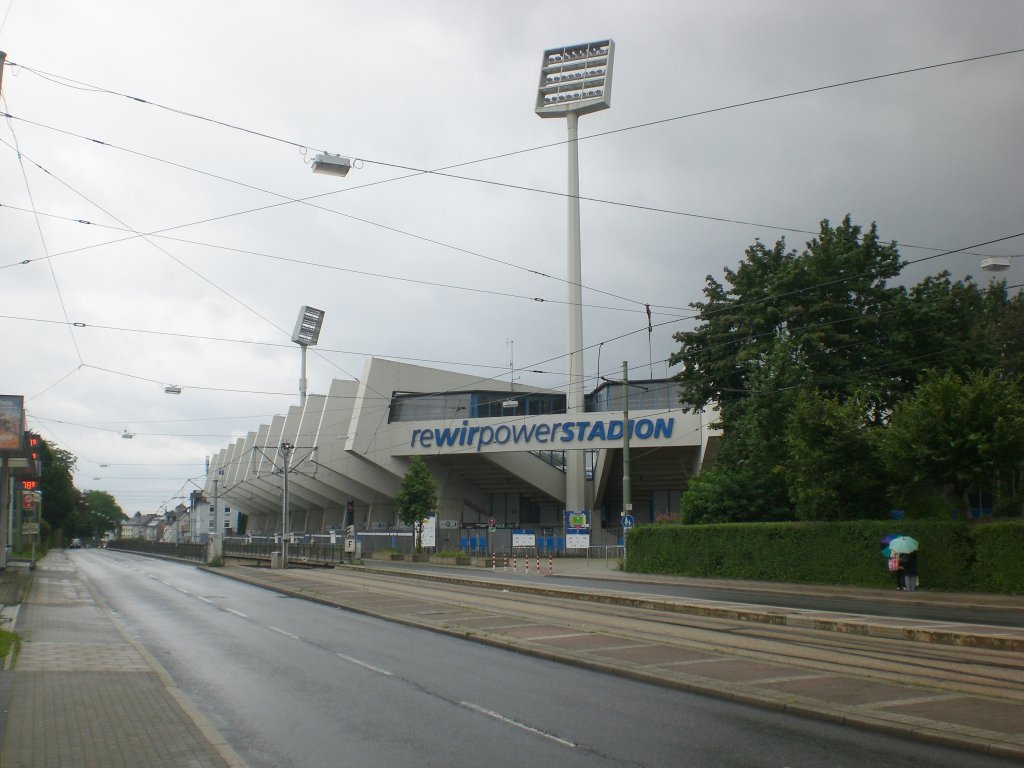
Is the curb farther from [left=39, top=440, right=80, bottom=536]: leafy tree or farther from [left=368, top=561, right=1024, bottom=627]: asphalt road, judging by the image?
[left=39, top=440, right=80, bottom=536]: leafy tree

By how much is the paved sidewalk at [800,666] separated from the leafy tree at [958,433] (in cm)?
906

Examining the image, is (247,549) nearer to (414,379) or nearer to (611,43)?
(414,379)

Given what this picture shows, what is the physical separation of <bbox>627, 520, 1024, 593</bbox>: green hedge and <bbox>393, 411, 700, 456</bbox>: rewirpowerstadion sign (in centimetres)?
1637

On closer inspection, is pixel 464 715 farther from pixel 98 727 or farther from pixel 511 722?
pixel 98 727

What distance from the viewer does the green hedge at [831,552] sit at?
80.1ft

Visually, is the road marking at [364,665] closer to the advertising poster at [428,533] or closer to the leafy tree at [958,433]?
the leafy tree at [958,433]

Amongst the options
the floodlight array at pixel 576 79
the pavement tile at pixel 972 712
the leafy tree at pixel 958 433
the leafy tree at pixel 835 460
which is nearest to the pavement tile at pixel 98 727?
the pavement tile at pixel 972 712

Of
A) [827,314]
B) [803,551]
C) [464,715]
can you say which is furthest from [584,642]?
[827,314]

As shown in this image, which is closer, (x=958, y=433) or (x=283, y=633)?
(x=283, y=633)

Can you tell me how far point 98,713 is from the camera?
27.5 ft

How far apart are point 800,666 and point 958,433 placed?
16691 millimetres

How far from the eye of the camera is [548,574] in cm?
3697

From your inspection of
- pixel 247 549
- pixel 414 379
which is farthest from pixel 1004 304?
pixel 247 549

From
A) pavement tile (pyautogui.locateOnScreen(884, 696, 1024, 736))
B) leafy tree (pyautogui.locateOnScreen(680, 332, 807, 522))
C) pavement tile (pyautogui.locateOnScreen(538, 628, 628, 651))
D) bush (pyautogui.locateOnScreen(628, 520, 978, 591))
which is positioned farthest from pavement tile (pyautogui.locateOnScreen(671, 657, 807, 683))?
leafy tree (pyautogui.locateOnScreen(680, 332, 807, 522))
